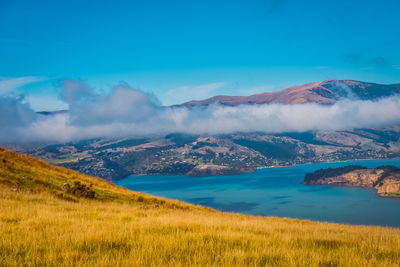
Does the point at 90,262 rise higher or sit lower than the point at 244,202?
higher

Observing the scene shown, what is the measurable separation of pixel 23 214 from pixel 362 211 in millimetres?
170979

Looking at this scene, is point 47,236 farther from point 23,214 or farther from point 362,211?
point 362,211

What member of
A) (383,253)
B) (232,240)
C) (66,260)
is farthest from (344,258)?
(66,260)

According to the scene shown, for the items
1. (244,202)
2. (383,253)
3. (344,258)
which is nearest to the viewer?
(344,258)

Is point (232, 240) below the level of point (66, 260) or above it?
below

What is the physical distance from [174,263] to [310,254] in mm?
2608

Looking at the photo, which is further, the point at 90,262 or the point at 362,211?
the point at 362,211

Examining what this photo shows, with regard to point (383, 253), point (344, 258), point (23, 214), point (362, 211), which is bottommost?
point (362, 211)

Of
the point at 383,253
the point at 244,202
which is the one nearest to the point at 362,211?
the point at 244,202

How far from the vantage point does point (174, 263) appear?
4059mm

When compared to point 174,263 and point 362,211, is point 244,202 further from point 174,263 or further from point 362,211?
point 174,263

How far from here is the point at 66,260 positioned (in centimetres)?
405

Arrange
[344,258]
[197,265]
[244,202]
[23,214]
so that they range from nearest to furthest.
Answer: [197,265] → [344,258] → [23,214] → [244,202]

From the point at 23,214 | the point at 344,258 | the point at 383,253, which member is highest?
the point at 23,214
